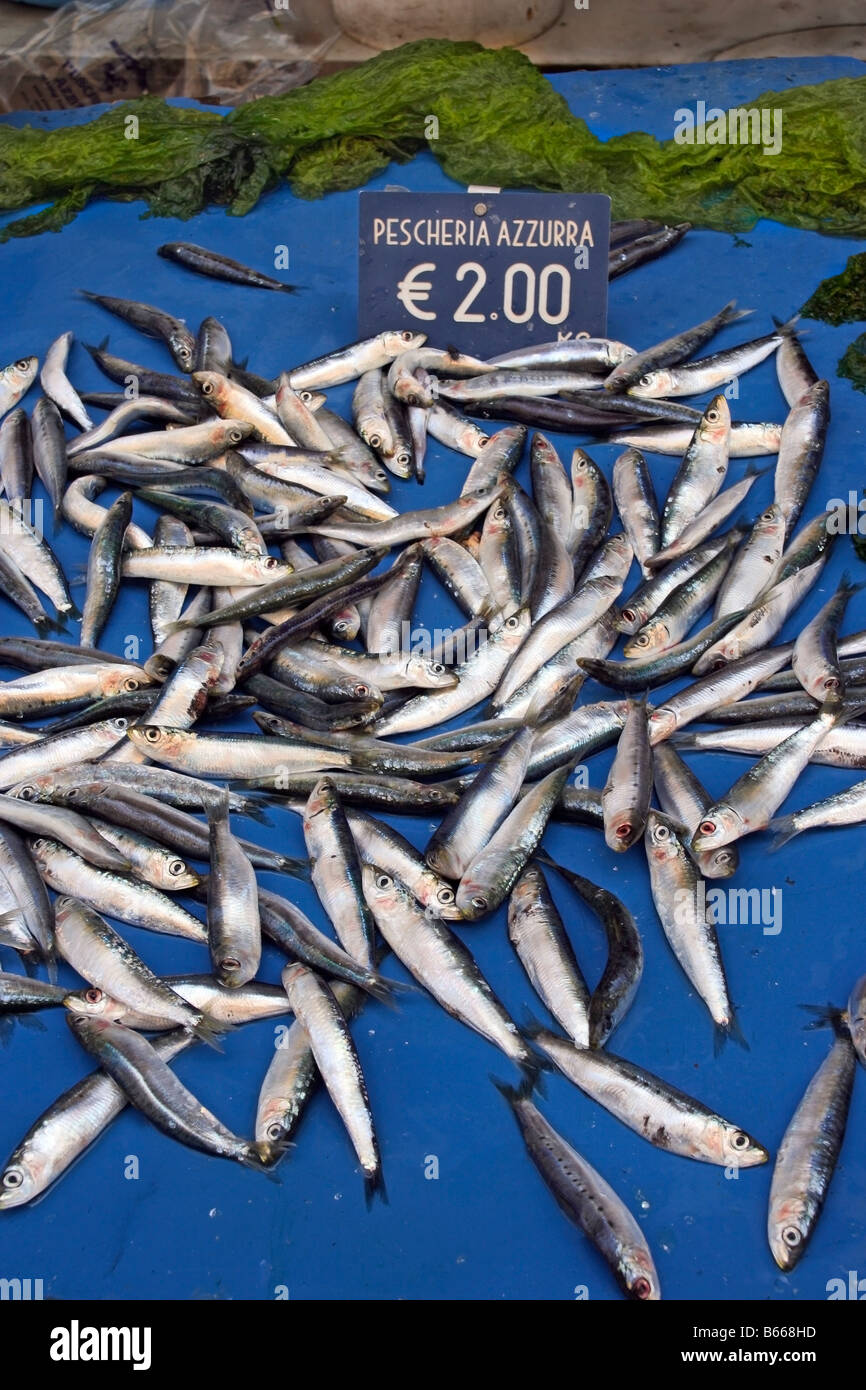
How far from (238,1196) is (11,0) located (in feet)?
24.6

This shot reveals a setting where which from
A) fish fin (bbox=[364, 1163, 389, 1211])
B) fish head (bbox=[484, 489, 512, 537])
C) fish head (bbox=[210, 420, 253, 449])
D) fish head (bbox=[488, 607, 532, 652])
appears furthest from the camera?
fish head (bbox=[210, 420, 253, 449])

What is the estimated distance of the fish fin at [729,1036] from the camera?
2.84 metres

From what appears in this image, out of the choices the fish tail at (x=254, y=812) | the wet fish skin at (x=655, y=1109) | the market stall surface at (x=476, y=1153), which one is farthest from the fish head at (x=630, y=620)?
the wet fish skin at (x=655, y=1109)

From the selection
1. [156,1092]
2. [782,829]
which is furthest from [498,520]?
[156,1092]

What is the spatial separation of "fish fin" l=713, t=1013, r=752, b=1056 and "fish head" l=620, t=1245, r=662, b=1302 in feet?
1.69

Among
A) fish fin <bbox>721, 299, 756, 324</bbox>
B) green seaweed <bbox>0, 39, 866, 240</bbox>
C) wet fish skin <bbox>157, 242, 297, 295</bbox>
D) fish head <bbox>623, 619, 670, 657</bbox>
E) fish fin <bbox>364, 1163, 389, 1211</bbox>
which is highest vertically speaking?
green seaweed <bbox>0, 39, 866, 240</bbox>

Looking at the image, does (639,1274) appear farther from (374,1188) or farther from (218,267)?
(218,267)

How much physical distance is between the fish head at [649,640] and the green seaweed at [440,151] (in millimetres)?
2406

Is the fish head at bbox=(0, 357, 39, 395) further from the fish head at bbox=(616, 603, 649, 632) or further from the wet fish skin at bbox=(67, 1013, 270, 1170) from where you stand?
the wet fish skin at bbox=(67, 1013, 270, 1170)

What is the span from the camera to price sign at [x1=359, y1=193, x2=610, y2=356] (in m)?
4.55

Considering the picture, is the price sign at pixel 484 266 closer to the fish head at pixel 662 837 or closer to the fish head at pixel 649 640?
the fish head at pixel 649 640

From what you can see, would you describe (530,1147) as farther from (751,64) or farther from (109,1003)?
(751,64)

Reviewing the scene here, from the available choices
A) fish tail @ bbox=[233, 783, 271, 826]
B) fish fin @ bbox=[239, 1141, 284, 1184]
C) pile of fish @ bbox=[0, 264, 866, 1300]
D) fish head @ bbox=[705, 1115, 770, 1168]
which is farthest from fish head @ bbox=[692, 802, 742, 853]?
fish fin @ bbox=[239, 1141, 284, 1184]

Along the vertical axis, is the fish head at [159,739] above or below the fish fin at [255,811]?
above
